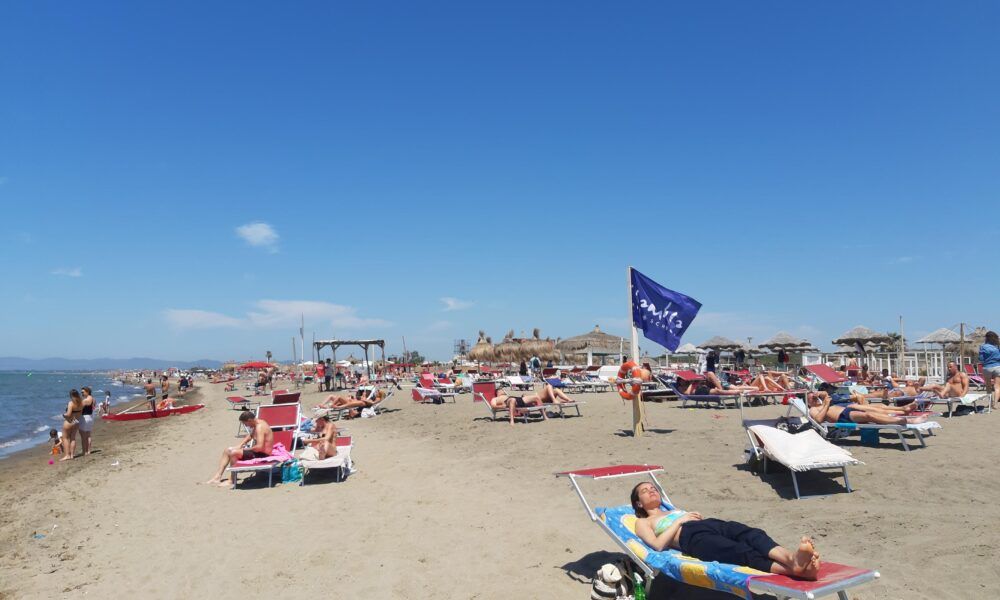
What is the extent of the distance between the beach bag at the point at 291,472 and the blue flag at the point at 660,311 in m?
4.86

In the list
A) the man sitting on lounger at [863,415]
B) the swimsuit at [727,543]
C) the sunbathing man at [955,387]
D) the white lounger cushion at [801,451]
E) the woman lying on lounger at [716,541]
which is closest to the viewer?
the woman lying on lounger at [716,541]

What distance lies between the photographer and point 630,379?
8430 mm

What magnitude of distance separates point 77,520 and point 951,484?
333 inches

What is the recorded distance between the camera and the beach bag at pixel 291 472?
736cm

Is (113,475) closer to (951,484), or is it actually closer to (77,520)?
(77,520)

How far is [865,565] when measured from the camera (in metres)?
3.87

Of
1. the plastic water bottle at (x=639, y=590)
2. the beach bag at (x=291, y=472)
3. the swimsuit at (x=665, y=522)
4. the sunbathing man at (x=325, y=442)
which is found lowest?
the beach bag at (x=291, y=472)

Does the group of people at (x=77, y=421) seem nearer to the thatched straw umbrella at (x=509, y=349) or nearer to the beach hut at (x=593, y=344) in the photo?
the beach hut at (x=593, y=344)

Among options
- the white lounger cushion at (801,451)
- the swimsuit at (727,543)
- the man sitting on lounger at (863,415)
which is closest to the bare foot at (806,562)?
the swimsuit at (727,543)

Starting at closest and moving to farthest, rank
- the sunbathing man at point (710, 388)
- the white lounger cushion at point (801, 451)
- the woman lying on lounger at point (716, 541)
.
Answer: the woman lying on lounger at point (716, 541) < the white lounger cushion at point (801, 451) < the sunbathing man at point (710, 388)

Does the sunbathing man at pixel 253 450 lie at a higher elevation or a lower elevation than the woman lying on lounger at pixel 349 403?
higher

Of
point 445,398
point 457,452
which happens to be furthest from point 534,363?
point 457,452

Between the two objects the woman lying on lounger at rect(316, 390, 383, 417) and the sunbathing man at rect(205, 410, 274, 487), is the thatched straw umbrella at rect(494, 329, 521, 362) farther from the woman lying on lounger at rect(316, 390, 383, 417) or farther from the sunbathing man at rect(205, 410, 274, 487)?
the sunbathing man at rect(205, 410, 274, 487)

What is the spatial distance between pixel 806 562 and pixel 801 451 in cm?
333
